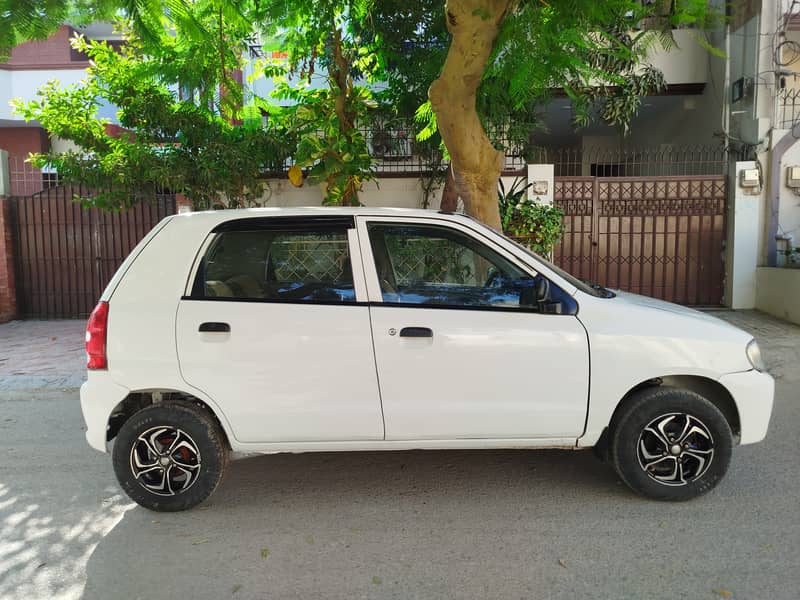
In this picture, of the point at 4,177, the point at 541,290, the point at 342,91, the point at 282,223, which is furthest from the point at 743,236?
the point at 4,177

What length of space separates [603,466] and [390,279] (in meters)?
2.08

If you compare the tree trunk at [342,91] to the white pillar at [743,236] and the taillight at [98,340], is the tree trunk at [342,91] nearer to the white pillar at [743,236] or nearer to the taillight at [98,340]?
A: the taillight at [98,340]

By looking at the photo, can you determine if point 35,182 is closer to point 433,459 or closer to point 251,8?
point 251,8

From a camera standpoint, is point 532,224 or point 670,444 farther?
point 532,224

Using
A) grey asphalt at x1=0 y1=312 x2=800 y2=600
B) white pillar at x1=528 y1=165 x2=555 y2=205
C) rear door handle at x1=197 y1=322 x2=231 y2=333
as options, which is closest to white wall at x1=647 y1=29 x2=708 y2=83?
white pillar at x1=528 y1=165 x2=555 y2=205

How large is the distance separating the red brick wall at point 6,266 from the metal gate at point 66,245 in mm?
146

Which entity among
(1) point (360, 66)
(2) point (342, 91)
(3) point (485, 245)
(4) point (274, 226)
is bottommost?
(3) point (485, 245)

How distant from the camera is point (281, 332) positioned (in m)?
3.52

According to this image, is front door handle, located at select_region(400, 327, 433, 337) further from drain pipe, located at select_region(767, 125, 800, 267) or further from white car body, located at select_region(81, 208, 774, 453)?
drain pipe, located at select_region(767, 125, 800, 267)

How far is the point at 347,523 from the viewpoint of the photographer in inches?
137

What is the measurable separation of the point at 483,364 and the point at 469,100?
→ 3299 millimetres

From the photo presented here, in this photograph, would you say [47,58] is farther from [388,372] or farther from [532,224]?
[388,372]

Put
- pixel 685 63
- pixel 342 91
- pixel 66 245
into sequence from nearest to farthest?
pixel 342 91 → pixel 66 245 → pixel 685 63

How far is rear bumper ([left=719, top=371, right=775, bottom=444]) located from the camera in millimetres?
3568
